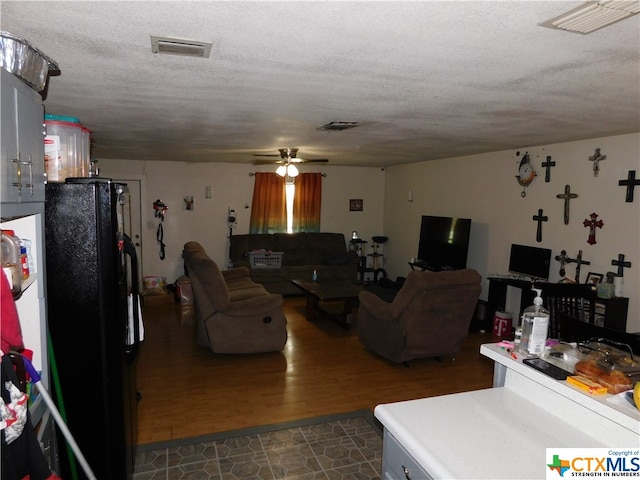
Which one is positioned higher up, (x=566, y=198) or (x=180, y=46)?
(x=180, y=46)

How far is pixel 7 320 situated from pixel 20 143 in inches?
23.3

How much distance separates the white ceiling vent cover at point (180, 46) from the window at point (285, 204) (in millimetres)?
5439

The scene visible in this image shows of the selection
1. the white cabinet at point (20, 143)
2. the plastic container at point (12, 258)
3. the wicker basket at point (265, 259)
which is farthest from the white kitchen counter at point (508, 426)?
the wicker basket at point (265, 259)

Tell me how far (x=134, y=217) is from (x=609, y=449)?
22.0ft

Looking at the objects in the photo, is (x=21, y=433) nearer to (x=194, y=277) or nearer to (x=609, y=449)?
(x=609, y=449)

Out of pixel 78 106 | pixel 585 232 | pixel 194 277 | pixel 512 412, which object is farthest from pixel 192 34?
pixel 585 232

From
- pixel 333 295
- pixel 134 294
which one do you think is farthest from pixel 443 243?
pixel 134 294

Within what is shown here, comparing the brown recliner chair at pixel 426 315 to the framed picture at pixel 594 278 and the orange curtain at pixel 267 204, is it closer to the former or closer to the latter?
the framed picture at pixel 594 278

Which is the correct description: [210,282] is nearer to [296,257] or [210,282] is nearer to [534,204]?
[296,257]

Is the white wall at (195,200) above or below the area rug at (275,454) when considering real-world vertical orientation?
above

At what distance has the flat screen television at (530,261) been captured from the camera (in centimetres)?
465

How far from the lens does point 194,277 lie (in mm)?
4207

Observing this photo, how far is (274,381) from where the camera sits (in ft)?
12.3

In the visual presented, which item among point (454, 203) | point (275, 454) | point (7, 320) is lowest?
point (275, 454)
